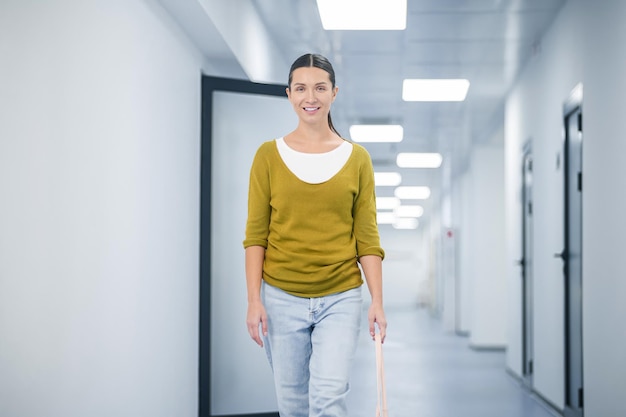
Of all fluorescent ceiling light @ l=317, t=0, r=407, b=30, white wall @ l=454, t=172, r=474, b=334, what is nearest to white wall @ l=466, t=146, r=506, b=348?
white wall @ l=454, t=172, r=474, b=334

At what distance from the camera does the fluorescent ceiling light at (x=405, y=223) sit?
2209cm

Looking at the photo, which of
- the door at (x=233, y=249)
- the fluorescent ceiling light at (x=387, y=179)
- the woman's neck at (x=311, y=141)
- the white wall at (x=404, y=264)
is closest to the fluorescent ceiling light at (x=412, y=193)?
the fluorescent ceiling light at (x=387, y=179)

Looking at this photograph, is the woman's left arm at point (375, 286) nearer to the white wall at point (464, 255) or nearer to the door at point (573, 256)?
the door at point (573, 256)

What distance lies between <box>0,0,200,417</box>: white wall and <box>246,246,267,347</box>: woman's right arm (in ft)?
2.53

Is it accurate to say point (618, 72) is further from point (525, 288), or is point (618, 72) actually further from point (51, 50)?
point (525, 288)

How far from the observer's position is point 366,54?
6066 millimetres

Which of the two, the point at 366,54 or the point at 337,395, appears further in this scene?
the point at 366,54

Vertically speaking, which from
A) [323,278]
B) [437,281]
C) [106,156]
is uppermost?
[106,156]

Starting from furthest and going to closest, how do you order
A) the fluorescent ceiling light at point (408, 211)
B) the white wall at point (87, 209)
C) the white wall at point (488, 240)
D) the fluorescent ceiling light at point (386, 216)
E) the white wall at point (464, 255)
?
the fluorescent ceiling light at point (386, 216) → the fluorescent ceiling light at point (408, 211) → the white wall at point (464, 255) → the white wall at point (488, 240) → the white wall at point (87, 209)

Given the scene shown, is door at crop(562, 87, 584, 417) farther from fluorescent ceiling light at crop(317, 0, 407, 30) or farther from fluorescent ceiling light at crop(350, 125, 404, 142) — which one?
fluorescent ceiling light at crop(350, 125, 404, 142)

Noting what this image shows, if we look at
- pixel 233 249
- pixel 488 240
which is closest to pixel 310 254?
pixel 233 249

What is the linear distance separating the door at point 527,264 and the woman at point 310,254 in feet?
15.7

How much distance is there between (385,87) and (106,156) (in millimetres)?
4778

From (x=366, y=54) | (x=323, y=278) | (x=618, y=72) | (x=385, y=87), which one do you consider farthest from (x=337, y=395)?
(x=385, y=87)
